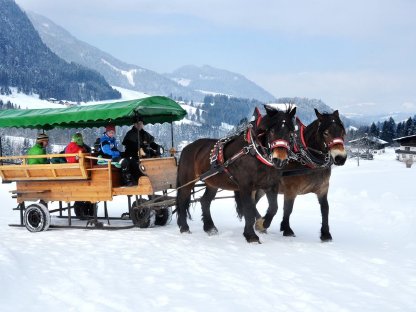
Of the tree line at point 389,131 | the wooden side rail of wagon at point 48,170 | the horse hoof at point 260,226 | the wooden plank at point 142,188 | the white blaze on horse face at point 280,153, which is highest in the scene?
the tree line at point 389,131

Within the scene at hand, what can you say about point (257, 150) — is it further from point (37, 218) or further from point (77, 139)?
point (37, 218)

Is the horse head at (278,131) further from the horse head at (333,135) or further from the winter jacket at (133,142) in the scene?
the winter jacket at (133,142)

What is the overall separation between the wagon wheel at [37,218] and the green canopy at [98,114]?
194 centimetres

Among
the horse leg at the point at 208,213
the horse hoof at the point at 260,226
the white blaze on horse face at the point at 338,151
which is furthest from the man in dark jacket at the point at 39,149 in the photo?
Answer: the white blaze on horse face at the point at 338,151

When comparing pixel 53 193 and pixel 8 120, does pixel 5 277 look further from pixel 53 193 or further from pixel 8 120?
pixel 8 120

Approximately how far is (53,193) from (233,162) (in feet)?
15.4

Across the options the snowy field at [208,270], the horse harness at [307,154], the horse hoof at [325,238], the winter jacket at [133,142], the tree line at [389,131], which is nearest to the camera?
the snowy field at [208,270]

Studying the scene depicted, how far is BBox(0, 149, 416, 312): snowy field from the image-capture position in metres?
5.25

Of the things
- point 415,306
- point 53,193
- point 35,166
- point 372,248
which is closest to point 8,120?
point 35,166

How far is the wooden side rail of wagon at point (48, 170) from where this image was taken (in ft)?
34.7

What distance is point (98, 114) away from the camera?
10.4 meters

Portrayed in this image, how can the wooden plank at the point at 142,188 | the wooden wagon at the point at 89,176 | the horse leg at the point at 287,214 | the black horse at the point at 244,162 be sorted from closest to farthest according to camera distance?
the black horse at the point at 244,162 < the horse leg at the point at 287,214 < the wooden plank at the point at 142,188 < the wooden wagon at the point at 89,176

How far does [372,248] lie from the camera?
8.42 m

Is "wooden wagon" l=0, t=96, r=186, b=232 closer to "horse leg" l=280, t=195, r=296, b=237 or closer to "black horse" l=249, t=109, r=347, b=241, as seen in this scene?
"horse leg" l=280, t=195, r=296, b=237
